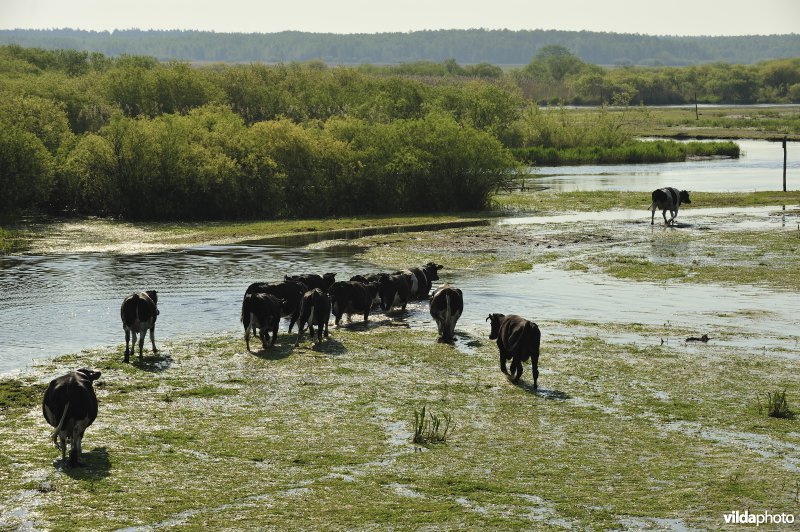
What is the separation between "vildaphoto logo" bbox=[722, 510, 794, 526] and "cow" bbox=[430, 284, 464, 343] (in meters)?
10.7

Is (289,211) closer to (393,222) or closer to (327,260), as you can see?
(393,222)

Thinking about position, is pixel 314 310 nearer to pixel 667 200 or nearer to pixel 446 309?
pixel 446 309

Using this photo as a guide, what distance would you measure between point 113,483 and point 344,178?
128ft

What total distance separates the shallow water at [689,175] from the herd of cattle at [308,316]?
3642 cm

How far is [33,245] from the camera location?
39000 millimetres

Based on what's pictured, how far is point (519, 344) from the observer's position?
17984 millimetres

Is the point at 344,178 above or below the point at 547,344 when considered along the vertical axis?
above

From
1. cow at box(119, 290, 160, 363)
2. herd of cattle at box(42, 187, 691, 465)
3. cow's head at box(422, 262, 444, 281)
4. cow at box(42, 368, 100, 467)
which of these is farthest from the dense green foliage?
cow at box(42, 368, 100, 467)

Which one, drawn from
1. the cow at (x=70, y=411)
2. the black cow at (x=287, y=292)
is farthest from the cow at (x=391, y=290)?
the cow at (x=70, y=411)

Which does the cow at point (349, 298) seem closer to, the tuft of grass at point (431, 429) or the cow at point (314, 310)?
the cow at point (314, 310)

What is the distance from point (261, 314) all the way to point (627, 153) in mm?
67371

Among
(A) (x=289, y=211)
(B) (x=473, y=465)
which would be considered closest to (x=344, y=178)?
(A) (x=289, y=211)

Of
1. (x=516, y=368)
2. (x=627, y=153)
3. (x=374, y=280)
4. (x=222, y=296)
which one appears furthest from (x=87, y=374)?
(x=627, y=153)

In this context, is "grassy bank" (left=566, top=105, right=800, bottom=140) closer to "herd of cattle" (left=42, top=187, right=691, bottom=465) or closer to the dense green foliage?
the dense green foliage
